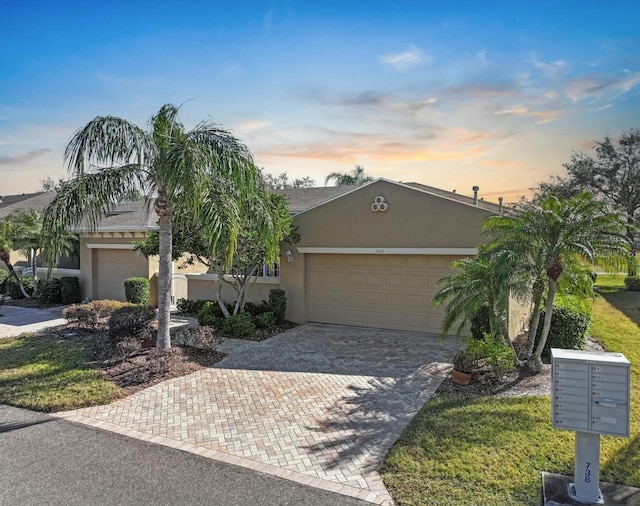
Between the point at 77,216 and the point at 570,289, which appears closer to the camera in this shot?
the point at 570,289

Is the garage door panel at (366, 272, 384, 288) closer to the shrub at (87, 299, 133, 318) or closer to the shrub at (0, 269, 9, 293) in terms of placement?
the shrub at (87, 299, 133, 318)

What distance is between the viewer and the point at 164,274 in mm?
9430

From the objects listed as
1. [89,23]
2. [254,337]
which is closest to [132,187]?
[89,23]

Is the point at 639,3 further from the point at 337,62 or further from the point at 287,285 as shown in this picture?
the point at 287,285

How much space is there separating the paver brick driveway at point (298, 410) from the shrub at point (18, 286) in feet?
48.8

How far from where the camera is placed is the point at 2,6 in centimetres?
989

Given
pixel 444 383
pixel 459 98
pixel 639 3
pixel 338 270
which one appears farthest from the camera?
pixel 338 270

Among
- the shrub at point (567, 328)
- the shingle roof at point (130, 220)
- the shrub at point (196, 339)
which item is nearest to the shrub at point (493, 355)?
the shrub at point (567, 328)

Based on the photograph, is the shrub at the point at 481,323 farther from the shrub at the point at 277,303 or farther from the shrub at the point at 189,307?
the shrub at the point at 189,307

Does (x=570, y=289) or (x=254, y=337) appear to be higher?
(x=570, y=289)

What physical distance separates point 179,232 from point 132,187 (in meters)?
2.85

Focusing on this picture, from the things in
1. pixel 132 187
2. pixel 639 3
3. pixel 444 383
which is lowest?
pixel 444 383

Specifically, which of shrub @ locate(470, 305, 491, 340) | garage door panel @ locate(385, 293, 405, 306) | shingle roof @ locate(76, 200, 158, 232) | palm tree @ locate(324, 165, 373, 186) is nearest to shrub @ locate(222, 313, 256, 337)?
garage door panel @ locate(385, 293, 405, 306)

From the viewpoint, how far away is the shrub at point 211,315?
12.9 metres
